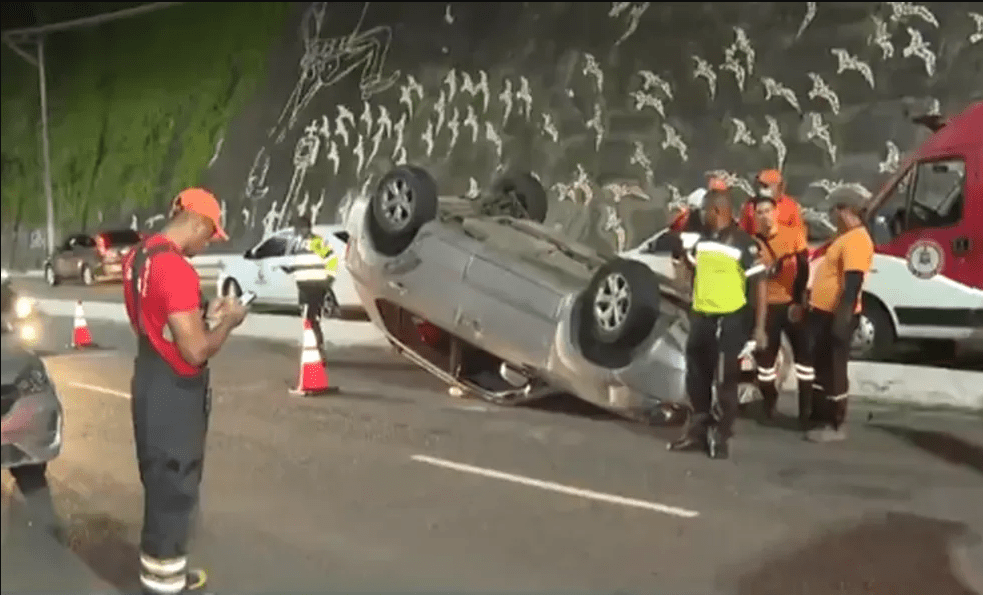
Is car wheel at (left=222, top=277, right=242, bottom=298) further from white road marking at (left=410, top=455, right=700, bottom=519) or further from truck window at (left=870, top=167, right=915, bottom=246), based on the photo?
truck window at (left=870, top=167, right=915, bottom=246)

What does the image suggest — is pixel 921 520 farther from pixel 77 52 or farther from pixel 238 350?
pixel 77 52

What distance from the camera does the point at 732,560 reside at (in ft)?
11.4

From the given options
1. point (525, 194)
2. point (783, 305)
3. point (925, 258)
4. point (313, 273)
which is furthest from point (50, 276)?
point (925, 258)

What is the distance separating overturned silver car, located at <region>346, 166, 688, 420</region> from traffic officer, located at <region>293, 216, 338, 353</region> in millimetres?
284

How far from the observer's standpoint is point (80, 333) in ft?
9.18

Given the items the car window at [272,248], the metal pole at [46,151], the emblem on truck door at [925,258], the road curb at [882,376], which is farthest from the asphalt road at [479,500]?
the emblem on truck door at [925,258]

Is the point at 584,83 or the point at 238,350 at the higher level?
the point at 584,83

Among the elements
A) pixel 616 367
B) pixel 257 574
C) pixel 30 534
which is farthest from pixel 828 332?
pixel 30 534

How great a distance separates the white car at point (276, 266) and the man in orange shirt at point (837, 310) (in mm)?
2340

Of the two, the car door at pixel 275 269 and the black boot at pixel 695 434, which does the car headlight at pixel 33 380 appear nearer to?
the car door at pixel 275 269

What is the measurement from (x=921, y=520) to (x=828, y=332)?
1.44m

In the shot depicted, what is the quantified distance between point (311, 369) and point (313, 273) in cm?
47

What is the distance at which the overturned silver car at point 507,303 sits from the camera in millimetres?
4848

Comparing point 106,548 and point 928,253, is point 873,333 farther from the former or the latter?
point 106,548
